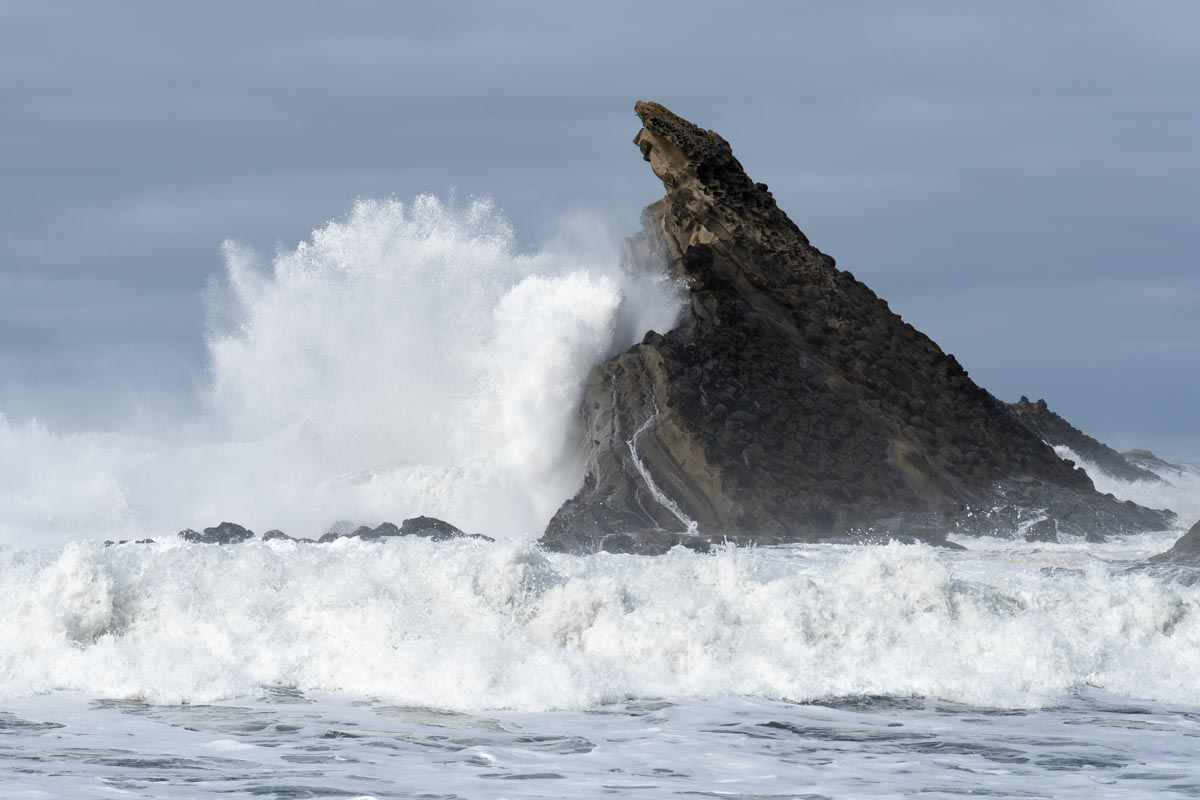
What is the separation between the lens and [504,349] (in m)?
32.7

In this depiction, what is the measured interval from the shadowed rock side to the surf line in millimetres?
31

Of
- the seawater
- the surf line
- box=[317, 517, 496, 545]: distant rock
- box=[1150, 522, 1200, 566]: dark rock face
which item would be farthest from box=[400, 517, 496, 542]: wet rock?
box=[1150, 522, 1200, 566]: dark rock face

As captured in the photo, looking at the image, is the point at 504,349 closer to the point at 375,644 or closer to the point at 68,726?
the point at 375,644

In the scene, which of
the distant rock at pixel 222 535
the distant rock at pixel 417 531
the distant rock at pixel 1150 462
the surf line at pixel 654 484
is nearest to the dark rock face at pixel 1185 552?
the surf line at pixel 654 484

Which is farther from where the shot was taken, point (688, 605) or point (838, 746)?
point (688, 605)

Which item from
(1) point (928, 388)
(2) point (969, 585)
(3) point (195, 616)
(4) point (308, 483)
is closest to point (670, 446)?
(1) point (928, 388)

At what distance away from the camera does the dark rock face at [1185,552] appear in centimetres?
2275

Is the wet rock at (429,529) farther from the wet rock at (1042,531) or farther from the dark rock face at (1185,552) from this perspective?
the dark rock face at (1185,552)

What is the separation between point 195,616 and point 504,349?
19852 mm

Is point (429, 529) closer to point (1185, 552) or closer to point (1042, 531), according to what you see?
point (1042, 531)

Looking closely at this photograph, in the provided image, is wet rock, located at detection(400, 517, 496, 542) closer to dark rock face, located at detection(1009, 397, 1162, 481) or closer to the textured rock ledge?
the textured rock ledge

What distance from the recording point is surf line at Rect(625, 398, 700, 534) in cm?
2703

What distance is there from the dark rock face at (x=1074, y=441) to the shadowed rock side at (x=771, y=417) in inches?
333

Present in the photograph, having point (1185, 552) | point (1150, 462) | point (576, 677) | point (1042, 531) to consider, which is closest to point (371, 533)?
point (1042, 531)
